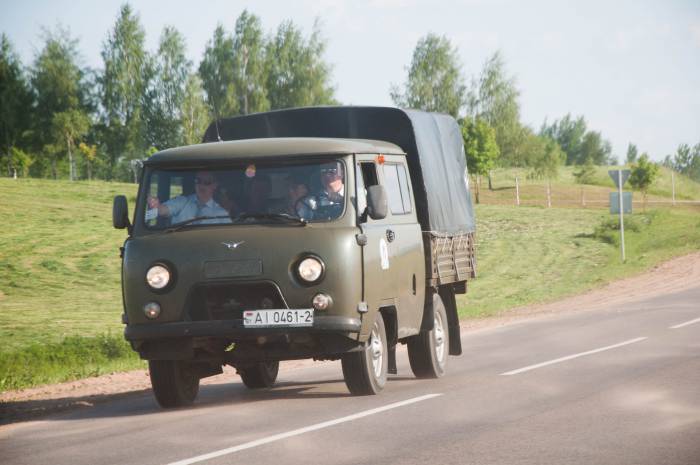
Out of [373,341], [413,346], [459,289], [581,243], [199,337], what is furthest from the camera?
[581,243]

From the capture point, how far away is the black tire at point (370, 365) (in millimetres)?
11727

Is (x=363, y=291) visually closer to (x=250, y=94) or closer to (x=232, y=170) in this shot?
(x=232, y=170)

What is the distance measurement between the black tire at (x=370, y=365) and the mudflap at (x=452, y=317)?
2511 mm

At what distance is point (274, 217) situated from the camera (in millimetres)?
11266

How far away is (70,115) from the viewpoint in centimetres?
9594

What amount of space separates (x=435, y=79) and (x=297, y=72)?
40.6 feet

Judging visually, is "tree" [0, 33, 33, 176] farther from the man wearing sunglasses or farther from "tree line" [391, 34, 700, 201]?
the man wearing sunglasses

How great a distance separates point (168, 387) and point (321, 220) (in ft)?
7.09

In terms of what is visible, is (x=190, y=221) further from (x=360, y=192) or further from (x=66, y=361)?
(x=66, y=361)

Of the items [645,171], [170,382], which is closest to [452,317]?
[170,382]

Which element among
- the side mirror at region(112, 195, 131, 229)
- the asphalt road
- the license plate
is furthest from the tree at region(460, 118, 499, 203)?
the license plate

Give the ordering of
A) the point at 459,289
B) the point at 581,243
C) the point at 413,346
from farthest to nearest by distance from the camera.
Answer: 1. the point at 581,243
2. the point at 459,289
3. the point at 413,346

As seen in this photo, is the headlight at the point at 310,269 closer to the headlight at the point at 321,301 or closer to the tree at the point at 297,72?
the headlight at the point at 321,301

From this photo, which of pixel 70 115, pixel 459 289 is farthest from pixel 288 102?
pixel 459 289
